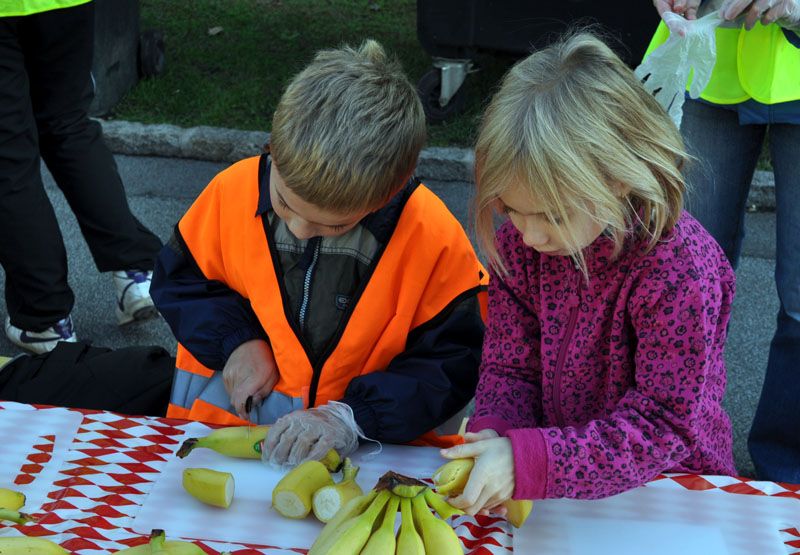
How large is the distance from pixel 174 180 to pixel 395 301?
2.94 meters

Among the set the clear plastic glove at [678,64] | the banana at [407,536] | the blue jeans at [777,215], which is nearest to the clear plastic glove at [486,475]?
the banana at [407,536]

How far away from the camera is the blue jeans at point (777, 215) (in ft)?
7.23

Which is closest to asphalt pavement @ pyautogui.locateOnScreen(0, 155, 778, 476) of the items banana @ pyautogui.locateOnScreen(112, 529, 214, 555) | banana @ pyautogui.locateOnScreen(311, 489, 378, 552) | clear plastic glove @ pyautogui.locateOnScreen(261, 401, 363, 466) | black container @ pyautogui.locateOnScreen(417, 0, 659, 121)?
Answer: black container @ pyautogui.locateOnScreen(417, 0, 659, 121)

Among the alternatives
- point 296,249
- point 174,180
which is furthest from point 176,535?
point 174,180

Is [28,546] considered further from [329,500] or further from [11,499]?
[329,500]

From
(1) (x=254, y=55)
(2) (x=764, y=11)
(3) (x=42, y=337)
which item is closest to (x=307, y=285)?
(2) (x=764, y=11)

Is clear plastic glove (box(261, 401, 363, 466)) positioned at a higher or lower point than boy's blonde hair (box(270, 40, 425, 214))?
lower

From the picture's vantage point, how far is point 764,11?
1.76 meters

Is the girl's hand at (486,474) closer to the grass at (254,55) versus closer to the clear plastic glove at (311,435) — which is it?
the clear plastic glove at (311,435)

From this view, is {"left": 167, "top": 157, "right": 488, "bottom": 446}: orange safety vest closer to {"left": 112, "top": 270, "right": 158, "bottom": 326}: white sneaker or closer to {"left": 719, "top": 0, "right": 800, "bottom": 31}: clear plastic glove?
{"left": 719, "top": 0, "right": 800, "bottom": 31}: clear plastic glove

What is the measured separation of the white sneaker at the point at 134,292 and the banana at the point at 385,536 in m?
2.26

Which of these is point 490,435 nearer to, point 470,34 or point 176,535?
point 176,535

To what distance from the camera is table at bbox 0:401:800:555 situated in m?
1.39

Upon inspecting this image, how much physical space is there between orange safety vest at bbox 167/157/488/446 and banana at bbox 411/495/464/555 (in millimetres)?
518
